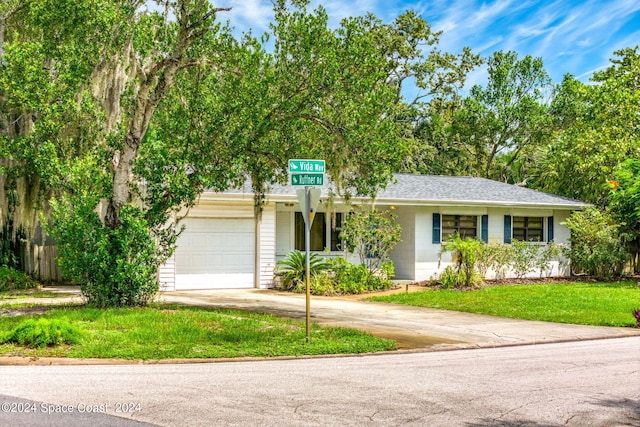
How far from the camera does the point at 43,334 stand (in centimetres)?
1112

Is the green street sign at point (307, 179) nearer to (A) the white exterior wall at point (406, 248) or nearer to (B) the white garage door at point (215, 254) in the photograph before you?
(B) the white garage door at point (215, 254)

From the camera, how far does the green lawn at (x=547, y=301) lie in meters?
17.3

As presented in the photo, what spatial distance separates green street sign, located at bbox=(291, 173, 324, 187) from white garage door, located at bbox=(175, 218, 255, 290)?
36.8ft

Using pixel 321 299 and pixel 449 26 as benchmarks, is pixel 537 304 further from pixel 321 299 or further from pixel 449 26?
pixel 449 26

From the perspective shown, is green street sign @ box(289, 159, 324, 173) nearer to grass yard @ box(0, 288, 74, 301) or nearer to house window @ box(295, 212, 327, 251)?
grass yard @ box(0, 288, 74, 301)

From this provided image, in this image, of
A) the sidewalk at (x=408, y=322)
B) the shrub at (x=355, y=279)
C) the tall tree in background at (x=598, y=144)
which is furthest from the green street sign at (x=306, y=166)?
the tall tree in background at (x=598, y=144)

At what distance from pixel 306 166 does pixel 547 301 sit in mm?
10984

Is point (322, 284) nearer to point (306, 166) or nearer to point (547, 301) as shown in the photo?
point (547, 301)

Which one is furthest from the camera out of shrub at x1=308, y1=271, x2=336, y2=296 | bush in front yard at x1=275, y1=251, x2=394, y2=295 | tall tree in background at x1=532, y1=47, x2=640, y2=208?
tall tree in background at x1=532, y1=47, x2=640, y2=208

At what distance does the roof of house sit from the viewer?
976 inches

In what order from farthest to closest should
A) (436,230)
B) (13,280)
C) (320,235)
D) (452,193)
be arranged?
(452,193)
(436,230)
(320,235)
(13,280)

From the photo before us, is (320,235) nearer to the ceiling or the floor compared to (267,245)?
nearer to the ceiling

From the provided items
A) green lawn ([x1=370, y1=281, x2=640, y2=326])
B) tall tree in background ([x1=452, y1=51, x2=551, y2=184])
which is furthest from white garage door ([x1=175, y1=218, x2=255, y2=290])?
tall tree in background ([x1=452, y1=51, x2=551, y2=184])

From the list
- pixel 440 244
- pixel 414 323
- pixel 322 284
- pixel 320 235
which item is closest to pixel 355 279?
pixel 322 284
